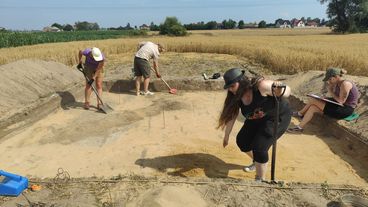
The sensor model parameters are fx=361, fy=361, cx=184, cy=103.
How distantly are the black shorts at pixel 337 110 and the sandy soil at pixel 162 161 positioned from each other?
41 cm

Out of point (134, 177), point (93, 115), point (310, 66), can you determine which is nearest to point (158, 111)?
point (93, 115)

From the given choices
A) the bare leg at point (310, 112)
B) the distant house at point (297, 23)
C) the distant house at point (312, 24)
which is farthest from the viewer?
the distant house at point (297, 23)

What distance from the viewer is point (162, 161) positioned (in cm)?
472

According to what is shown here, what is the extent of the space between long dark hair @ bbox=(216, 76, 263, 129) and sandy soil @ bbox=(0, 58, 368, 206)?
0.66 m

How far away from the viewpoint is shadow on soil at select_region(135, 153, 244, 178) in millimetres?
4414

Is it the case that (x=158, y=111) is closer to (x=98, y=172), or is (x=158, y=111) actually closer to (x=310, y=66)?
(x=98, y=172)

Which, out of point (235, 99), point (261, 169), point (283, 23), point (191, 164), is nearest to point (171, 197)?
point (261, 169)

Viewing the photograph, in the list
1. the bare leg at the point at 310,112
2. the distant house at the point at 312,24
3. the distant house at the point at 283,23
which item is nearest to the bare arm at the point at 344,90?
the bare leg at the point at 310,112

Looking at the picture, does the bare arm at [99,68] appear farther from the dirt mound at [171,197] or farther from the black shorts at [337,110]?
the black shorts at [337,110]

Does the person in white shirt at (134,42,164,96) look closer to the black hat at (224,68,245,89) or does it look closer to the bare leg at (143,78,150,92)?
the bare leg at (143,78,150,92)

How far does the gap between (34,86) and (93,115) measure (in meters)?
1.71

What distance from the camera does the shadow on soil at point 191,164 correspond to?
4.41m

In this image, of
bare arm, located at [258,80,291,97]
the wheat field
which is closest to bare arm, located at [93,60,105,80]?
bare arm, located at [258,80,291,97]

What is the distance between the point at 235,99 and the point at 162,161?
1.60 m
